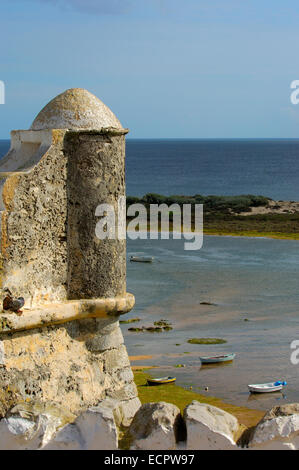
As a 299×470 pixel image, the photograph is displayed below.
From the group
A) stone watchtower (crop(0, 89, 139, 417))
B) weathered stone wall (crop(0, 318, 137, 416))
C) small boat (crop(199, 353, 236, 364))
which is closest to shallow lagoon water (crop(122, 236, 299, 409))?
small boat (crop(199, 353, 236, 364))

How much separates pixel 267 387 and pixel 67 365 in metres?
17.1

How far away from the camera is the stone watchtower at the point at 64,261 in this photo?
612 centimetres

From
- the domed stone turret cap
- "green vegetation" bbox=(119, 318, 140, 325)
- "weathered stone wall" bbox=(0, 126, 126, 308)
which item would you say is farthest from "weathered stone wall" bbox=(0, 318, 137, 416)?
"green vegetation" bbox=(119, 318, 140, 325)

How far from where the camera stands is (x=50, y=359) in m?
6.46

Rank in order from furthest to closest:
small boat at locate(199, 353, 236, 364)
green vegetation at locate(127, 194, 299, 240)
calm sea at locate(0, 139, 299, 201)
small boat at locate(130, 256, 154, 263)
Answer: calm sea at locate(0, 139, 299, 201) → green vegetation at locate(127, 194, 299, 240) → small boat at locate(130, 256, 154, 263) → small boat at locate(199, 353, 236, 364)

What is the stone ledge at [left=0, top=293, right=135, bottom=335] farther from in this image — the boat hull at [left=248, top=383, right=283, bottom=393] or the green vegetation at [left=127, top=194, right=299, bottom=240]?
the green vegetation at [left=127, top=194, right=299, bottom=240]

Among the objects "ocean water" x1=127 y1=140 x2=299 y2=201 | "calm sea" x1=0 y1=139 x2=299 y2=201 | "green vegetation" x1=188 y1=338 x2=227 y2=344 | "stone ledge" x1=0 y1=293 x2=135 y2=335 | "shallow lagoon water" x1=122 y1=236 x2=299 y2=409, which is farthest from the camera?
"calm sea" x1=0 y1=139 x2=299 y2=201

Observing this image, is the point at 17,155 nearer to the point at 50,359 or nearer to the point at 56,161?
the point at 56,161

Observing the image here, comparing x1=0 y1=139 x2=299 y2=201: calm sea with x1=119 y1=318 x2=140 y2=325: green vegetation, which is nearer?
x1=119 y1=318 x2=140 y2=325: green vegetation

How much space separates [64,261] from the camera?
21.8ft

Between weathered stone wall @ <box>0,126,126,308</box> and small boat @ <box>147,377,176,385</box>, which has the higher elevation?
weathered stone wall @ <box>0,126,126,308</box>

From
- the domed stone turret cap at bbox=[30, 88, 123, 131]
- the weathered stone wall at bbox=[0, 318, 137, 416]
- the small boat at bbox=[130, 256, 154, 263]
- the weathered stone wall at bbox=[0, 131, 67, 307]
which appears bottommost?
the small boat at bbox=[130, 256, 154, 263]

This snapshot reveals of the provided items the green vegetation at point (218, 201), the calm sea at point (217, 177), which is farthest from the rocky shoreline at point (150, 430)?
the calm sea at point (217, 177)

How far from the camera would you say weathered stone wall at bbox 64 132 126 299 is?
6.68m
